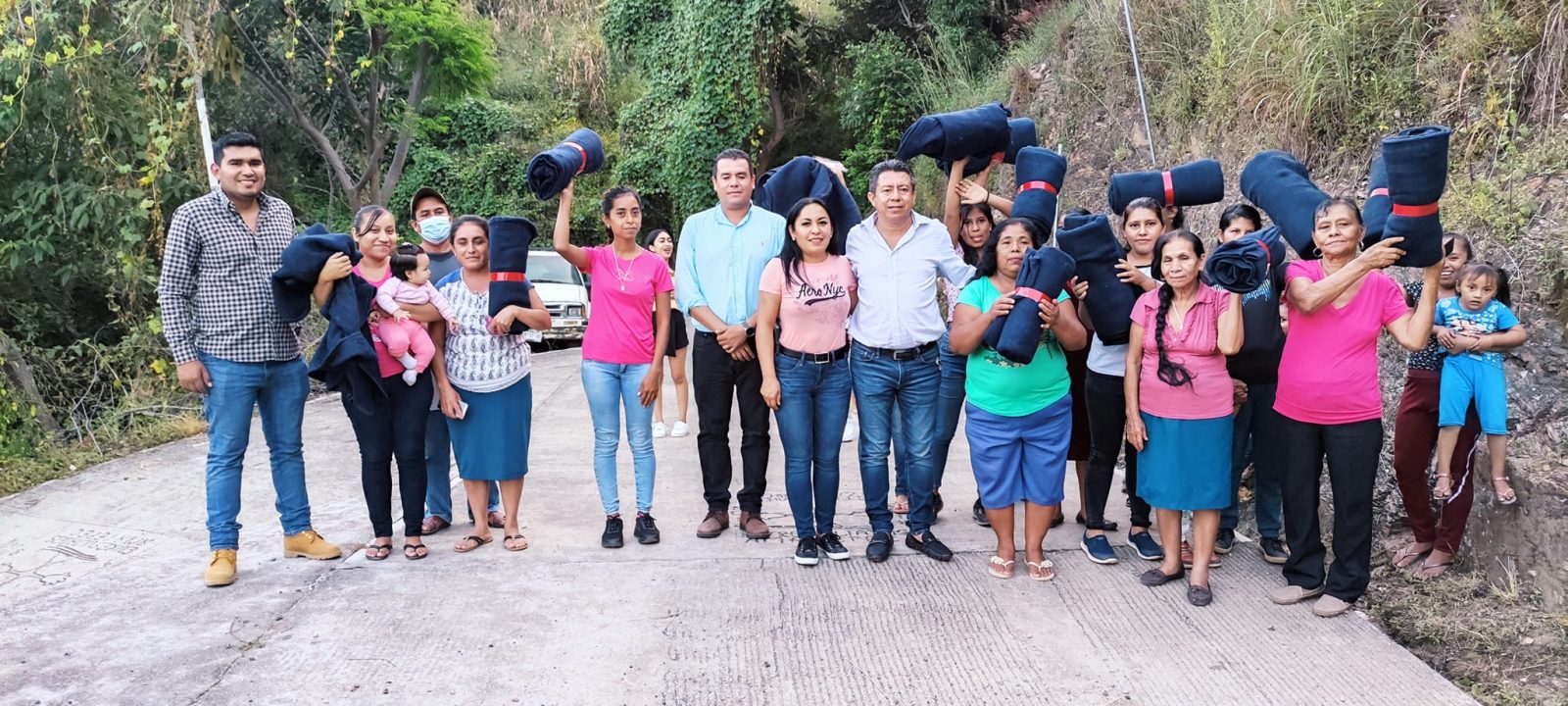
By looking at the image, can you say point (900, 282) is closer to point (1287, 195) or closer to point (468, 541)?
point (1287, 195)

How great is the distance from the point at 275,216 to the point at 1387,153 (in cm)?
432

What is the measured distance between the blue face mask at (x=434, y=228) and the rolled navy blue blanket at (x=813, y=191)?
1562mm

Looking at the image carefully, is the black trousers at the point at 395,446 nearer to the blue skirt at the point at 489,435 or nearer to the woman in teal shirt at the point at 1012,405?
the blue skirt at the point at 489,435

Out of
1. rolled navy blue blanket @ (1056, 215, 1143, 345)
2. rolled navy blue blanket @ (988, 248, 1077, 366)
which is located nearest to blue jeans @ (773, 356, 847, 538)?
rolled navy blue blanket @ (988, 248, 1077, 366)

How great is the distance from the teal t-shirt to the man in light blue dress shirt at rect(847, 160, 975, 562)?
0.76 ft

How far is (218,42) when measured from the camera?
29.2 feet

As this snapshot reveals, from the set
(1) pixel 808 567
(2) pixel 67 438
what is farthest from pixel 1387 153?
(2) pixel 67 438

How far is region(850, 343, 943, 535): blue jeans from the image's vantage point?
4.33m

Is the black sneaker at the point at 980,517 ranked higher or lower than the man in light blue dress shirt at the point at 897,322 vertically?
lower

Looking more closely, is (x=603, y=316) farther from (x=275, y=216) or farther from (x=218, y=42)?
(x=218, y=42)

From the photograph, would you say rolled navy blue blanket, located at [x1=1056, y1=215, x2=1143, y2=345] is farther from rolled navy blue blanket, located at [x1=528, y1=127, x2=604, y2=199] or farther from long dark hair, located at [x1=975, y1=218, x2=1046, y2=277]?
rolled navy blue blanket, located at [x1=528, y1=127, x2=604, y2=199]

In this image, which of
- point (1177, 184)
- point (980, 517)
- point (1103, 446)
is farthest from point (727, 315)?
point (1177, 184)

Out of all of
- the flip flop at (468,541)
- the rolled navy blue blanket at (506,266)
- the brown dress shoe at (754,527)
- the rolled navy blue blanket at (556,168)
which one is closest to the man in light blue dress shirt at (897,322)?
the brown dress shoe at (754,527)

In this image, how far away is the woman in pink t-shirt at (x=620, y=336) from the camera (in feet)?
14.9
